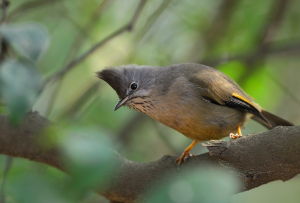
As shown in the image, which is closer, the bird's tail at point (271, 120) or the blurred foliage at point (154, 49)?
the bird's tail at point (271, 120)

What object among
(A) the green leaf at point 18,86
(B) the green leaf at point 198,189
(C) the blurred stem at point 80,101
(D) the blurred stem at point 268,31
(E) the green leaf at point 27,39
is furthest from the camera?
(D) the blurred stem at point 268,31

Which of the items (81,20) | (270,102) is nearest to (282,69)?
(270,102)

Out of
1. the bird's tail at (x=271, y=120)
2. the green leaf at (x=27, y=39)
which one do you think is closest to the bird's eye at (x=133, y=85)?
the bird's tail at (x=271, y=120)

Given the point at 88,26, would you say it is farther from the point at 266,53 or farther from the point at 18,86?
the point at 18,86

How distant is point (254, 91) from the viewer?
565 cm

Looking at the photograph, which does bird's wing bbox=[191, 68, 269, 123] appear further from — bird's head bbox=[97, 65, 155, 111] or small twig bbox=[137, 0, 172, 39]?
small twig bbox=[137, 0, 172, 39]

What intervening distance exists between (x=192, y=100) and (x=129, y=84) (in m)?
0.60

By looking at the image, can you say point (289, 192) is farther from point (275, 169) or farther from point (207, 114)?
point (275, 169)

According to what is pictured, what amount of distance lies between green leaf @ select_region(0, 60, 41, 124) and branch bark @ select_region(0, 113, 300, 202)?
88 cm

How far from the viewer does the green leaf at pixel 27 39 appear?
2.24m

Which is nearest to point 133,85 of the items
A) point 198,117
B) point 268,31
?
point 198,117

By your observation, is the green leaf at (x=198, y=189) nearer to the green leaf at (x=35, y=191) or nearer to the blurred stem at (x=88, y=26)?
the green leaf at (x=35, y=191)

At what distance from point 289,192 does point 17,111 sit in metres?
5.95

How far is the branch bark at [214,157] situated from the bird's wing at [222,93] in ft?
2.58
